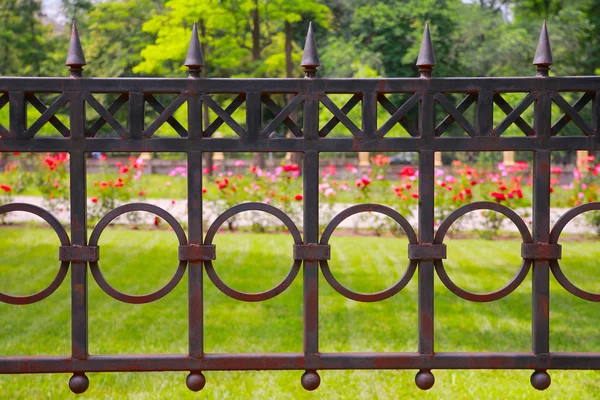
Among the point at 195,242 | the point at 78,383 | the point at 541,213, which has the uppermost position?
the point at 541,213

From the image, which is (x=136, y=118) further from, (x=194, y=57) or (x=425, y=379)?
(x=425, y=379)

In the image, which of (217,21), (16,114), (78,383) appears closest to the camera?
(16,114)

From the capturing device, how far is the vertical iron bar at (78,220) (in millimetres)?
2574

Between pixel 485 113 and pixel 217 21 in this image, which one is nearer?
pixel 485 113

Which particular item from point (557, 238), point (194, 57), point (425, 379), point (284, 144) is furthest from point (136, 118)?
point (557, 238)

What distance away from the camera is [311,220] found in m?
2.61

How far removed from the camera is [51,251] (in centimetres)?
902

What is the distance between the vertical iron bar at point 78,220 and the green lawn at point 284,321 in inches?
52.4

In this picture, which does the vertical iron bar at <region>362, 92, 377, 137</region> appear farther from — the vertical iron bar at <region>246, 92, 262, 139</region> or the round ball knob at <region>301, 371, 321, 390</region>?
the round ball knob at <region>301, 371, 321, 390</region>

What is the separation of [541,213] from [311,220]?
2.80 feet

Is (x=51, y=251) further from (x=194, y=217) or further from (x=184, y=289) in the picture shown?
(x=194, y=217)

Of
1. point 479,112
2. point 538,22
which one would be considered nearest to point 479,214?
point 479,112

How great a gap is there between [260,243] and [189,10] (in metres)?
8.31

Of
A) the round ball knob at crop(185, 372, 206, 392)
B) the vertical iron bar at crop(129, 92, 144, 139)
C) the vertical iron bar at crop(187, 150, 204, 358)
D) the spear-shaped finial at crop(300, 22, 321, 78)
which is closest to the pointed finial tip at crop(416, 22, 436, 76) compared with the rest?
the spear-shaped finial at crop(300, 22, 321, 78)
